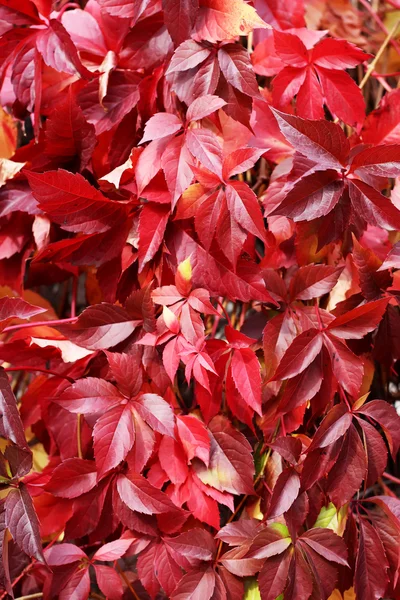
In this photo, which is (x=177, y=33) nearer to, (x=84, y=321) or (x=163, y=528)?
(x=84, y=321)

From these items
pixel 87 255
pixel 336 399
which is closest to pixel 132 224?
pixel 87 255

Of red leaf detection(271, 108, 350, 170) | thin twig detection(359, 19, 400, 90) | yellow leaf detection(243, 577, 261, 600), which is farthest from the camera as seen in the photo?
thin twig detection(359, 19, 400, 90)

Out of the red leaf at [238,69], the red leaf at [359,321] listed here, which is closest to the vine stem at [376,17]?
the red leaf at [238,69]

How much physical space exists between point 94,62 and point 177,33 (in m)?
0.15

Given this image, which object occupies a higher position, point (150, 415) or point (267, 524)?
point (150, 415)

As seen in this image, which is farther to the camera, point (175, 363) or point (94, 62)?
point (94, 62)

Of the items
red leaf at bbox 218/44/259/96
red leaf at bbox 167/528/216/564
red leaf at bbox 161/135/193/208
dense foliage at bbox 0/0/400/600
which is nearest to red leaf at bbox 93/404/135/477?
dense foliage at bbox 0/0/400/600

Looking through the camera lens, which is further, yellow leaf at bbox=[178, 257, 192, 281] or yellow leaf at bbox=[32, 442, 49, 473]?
yellow leaf at bbox=[32, 442, 49, 473]

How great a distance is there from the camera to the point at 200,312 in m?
0.60

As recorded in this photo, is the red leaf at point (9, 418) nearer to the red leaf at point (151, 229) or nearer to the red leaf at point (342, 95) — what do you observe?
the red leaf at point (151, 229)

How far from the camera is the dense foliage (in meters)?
0.58

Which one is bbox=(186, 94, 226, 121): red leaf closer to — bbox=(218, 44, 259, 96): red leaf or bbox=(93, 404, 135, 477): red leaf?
bbox=(218, 44, 259, 96): red leaf

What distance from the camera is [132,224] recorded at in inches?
25.8

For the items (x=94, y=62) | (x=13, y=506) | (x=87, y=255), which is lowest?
(x=13, y=506)
